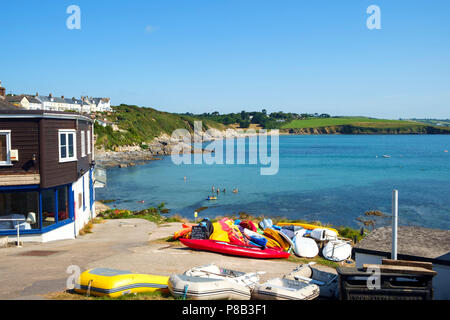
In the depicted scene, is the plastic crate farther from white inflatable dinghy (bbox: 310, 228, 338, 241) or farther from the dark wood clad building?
the dark wood clad building

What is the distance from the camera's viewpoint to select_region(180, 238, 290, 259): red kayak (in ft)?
49.8

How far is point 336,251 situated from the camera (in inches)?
638

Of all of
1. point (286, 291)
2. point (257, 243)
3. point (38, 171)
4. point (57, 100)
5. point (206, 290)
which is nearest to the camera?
point (206, 290)

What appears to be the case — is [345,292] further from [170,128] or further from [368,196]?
[170,128]

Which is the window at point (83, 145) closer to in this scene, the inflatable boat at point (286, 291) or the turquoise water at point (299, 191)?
the inflatable boat at point (286, 291)

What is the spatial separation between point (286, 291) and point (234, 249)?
23.0ft

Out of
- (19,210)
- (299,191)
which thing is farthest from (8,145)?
(299,191)

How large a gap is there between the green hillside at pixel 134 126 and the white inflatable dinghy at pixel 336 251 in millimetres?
82845

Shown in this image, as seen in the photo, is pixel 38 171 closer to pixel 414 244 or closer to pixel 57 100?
pixel 414 244

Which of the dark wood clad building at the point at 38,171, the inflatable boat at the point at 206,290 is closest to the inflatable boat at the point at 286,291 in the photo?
the inflatable boat at the point at 206,290

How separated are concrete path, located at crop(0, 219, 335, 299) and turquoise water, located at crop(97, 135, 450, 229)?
23.0 metres
